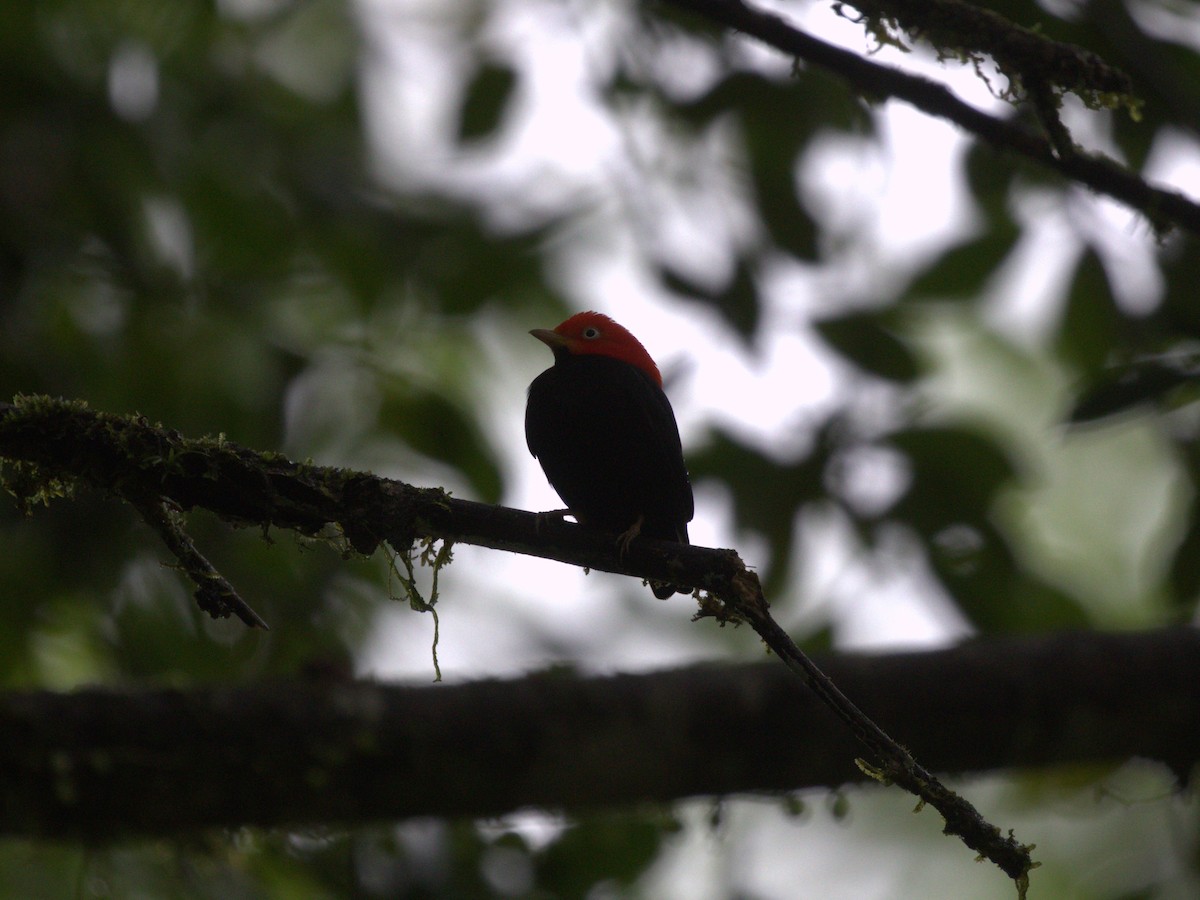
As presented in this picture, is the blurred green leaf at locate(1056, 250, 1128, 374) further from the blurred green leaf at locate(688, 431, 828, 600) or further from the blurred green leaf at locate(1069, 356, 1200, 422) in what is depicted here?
the blurred green leaf at locate(1069, 356, 1200, 422)

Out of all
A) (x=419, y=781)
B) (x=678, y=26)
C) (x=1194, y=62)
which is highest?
(x=678, y=26)

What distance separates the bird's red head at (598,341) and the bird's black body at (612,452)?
482mm

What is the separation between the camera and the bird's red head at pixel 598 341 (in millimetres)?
4219

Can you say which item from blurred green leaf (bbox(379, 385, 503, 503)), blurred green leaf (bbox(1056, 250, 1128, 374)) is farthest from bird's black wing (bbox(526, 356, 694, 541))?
blurred green leaf (bbox(1056, 250, 1128, 374))

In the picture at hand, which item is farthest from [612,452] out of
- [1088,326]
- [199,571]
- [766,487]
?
[1088,326]

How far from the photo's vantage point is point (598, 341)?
4266 mm

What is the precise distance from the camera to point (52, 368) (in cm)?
433

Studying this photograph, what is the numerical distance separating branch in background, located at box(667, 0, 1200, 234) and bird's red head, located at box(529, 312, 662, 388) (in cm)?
156

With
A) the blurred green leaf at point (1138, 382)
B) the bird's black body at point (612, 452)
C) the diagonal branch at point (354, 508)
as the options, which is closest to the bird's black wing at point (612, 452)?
the bird's black body at point (612, 452)

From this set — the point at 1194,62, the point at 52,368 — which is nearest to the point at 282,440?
the point at 52,368

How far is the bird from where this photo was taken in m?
3.47

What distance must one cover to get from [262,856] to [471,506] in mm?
2646

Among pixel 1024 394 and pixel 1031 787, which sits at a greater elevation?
pixel 1024 394

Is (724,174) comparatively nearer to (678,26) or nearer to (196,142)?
(678,26)
